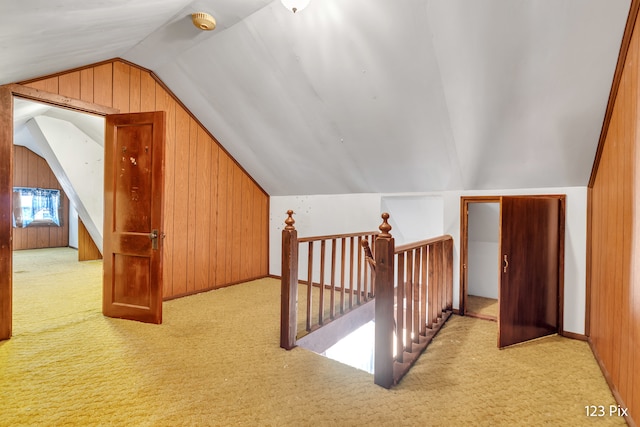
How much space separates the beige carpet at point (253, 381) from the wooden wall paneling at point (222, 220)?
1306mm

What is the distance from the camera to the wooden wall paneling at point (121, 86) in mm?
3150

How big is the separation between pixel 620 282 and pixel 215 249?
3.89 m

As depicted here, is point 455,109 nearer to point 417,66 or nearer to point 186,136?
point 417,66

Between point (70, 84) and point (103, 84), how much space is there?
29cm

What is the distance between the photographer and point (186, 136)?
12.3 feet

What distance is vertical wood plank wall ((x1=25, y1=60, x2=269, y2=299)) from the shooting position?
3137 mm

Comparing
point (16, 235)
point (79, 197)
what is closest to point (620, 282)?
point (79, 197)

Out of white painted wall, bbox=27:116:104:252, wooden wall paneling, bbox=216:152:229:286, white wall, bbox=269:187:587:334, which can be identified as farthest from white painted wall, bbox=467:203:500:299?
white painted wall, bbox=27:116:104:252

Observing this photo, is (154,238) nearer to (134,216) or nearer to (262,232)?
(134,216)

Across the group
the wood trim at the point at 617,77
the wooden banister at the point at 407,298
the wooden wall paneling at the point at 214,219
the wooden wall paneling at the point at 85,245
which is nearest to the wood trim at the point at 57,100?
the wooden wall paneling at the point at 214,219

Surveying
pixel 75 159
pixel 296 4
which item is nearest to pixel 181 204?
pixel 296 4

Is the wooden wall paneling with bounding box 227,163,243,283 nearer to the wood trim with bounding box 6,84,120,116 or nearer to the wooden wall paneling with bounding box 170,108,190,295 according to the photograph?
the wooden wall paneling with bounding box 170,108,190,295

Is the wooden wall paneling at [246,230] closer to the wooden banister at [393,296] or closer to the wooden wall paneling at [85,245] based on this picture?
the wooden banister at [393,296]

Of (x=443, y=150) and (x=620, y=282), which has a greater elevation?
(x=443, y=150)
